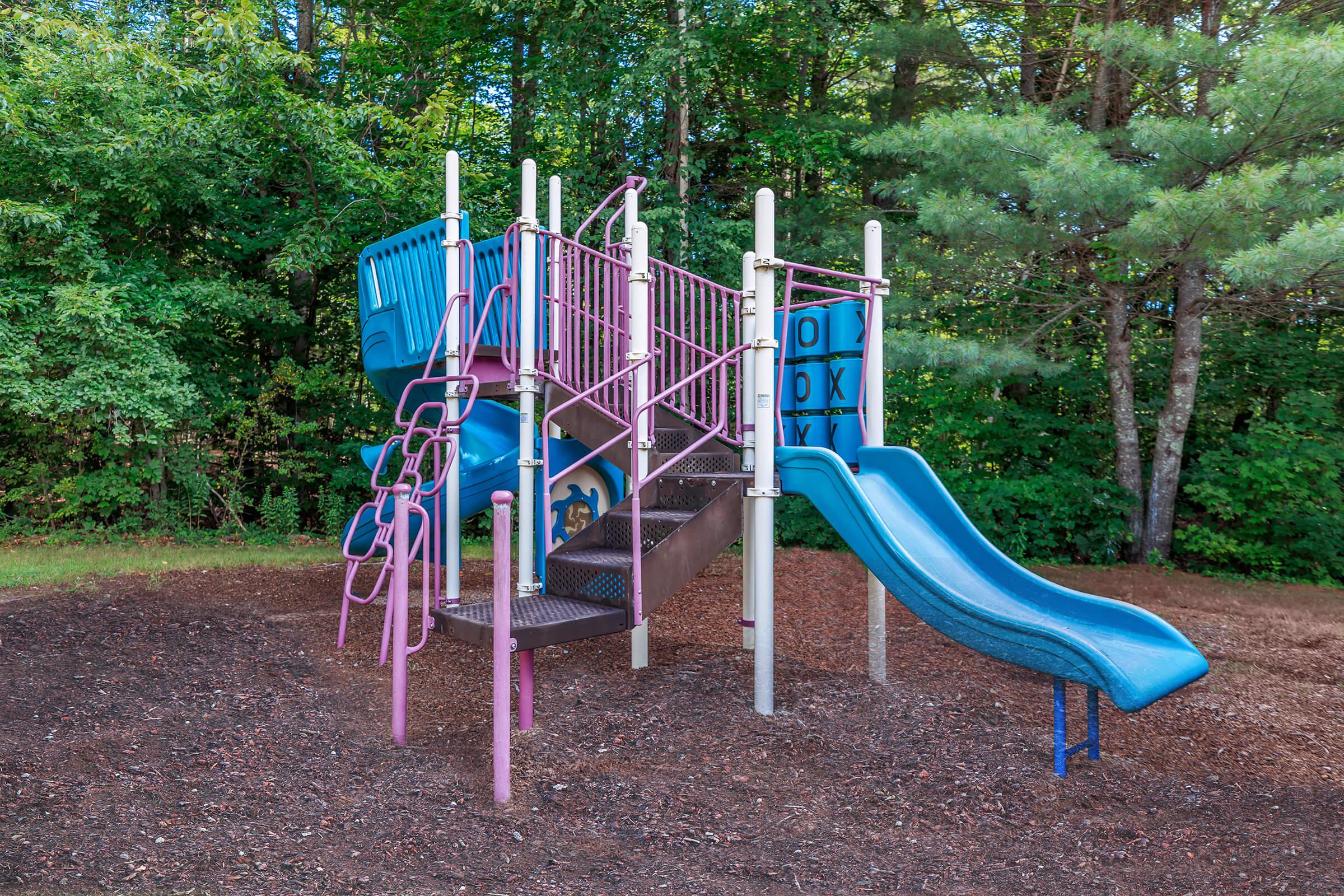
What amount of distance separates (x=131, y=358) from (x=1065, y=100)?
33.8 feet

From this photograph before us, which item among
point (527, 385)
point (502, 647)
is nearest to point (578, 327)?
point (527, 385)

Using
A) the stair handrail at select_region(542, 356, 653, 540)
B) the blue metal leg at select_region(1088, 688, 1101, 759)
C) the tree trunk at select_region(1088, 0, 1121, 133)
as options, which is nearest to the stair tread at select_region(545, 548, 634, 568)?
the stair handrail at select_region(542, 356, 653, 540)

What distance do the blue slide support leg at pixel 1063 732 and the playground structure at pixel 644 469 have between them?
0.01m

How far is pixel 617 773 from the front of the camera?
3.74 meters

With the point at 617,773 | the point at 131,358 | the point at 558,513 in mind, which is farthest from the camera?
the point at 131,358

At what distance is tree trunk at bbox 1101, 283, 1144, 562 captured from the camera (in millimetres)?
9430

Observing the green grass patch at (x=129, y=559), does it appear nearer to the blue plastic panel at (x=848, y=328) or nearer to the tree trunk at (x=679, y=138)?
the tree trunk at (x=679, y=138)

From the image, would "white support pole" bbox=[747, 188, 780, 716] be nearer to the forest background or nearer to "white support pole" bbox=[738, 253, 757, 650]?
"white support pole" bbox=[738, 253, 757, 650]

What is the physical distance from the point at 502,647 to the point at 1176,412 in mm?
8147

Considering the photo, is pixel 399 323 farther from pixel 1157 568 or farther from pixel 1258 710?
pixel 1157 568

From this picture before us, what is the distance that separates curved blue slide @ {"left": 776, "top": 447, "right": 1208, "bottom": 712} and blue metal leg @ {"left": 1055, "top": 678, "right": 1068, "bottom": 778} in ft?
0.65

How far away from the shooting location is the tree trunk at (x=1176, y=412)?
29.8 feet

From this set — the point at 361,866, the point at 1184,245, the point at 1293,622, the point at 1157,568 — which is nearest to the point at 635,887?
the point at 361,866

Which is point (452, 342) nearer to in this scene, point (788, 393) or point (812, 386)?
point (788, 393)
